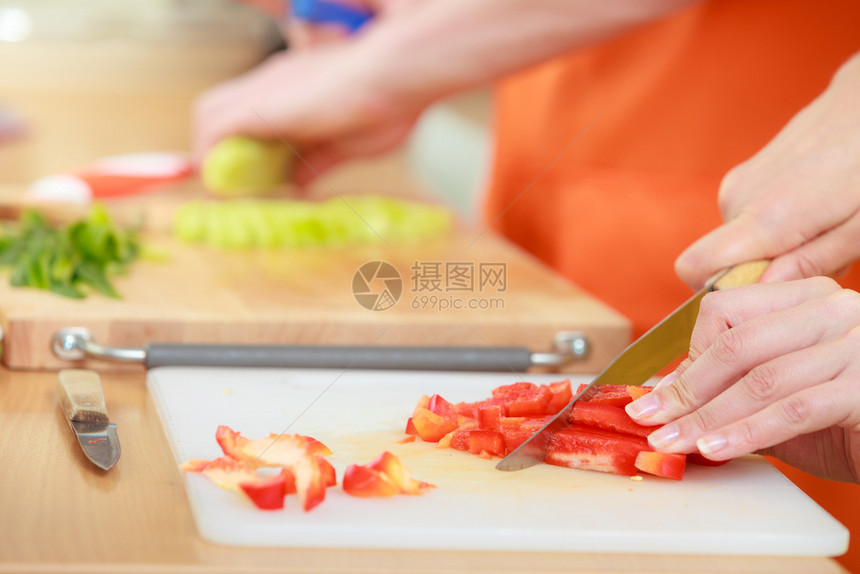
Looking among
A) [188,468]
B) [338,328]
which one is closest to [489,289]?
[338,328]

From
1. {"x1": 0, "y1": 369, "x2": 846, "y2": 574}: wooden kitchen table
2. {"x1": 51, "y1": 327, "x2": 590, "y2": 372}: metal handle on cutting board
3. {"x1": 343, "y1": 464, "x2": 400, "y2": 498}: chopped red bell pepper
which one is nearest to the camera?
{"x1": 0, "y1": 369, "x2": 846, "y2": 574}: wooden kitchen table

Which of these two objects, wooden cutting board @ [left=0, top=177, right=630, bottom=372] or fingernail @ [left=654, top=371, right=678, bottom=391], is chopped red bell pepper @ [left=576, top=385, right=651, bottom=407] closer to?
fingernail @ [left=654, top=371, right=678, bottom=391]

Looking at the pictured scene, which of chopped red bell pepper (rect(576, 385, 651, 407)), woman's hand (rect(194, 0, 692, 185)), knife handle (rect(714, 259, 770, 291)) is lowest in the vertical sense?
chopped red bell pepper (rect(576, 385, 651, 407))

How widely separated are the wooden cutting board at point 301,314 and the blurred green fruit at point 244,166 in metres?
0.66

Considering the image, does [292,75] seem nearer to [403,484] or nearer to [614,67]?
[614,67]

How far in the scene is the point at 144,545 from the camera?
67cm

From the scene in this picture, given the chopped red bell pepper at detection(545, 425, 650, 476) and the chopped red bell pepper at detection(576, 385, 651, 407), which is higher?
the chopped red bell pepper at detection(576, 385, 651, 407)

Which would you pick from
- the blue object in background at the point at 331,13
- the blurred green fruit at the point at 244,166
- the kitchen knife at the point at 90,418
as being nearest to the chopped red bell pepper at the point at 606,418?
the kitchen knife at the point at 90,418

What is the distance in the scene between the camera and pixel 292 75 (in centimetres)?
219

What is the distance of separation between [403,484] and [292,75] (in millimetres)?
1570

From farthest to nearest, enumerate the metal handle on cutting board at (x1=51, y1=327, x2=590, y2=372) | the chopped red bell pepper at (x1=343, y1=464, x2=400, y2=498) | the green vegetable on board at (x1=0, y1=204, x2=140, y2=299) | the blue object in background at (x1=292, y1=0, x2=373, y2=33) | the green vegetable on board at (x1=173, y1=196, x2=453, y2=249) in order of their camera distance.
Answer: the blue object in background at (x1=292, y1=0, x2=373, y2=33) < the green vegetable on board at (x1=173, y1=196, x2=453, y2=249) < the green vegetable on board at (x1=0, y1=204, x2=140, y2=299) < the metal handle on cutting board at (x1=51, y1=327, x2=590, y2=372) < the chopped red bell pepper at (x1=343, y1=464, x2=400, y2=498)

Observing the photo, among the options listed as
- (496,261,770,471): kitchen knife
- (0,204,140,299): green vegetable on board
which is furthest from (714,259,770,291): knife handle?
(0,204,140,299): green vegetable on board

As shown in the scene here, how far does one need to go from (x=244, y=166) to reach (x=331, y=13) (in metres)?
0.47

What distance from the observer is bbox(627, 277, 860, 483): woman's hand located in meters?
0.78
